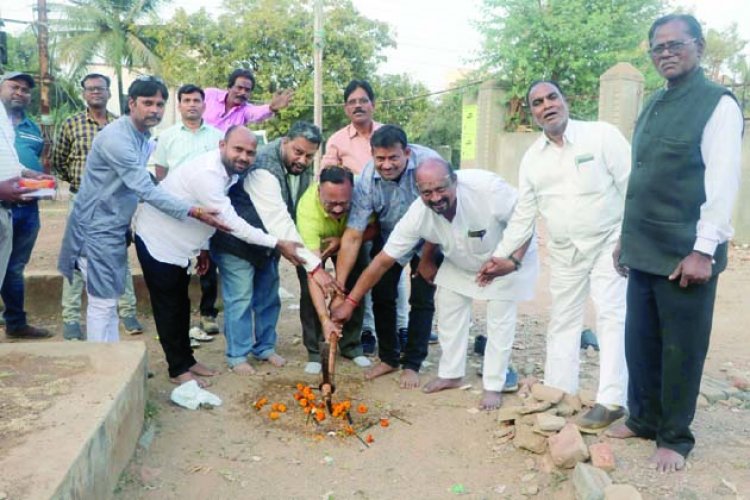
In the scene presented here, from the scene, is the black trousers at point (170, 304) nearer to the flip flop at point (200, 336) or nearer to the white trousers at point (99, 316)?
the white trousers at point (99, 316)

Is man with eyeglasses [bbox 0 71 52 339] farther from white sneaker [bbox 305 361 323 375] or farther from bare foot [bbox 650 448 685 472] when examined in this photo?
bare foot [bbox 650 448 685 472]

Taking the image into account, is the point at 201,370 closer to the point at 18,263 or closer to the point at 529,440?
the point at 18,263

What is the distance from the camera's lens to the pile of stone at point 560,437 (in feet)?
9.71

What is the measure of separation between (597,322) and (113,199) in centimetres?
283

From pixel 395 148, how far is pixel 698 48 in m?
1.70

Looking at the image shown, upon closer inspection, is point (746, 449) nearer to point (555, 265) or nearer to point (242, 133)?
point (555, 265)

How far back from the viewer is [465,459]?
3549 millimetres

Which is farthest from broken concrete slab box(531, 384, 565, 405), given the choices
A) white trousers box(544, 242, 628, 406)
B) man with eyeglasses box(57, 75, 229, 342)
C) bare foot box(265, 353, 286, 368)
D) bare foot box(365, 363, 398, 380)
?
man with eyeglasses box(57, 75, 229, 342)

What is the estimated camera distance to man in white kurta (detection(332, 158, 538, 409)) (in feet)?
13.0

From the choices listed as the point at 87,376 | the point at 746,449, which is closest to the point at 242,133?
the point at 87,376

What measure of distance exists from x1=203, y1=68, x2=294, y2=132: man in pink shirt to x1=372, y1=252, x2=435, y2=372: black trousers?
68.9 inches

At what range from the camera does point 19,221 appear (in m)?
5.09

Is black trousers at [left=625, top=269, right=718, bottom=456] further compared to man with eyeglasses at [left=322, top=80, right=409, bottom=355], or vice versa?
man with eyeglasses at [left=322, top=80, right=409, bottom=355]

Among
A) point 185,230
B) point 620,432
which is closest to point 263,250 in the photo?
point 185,230
